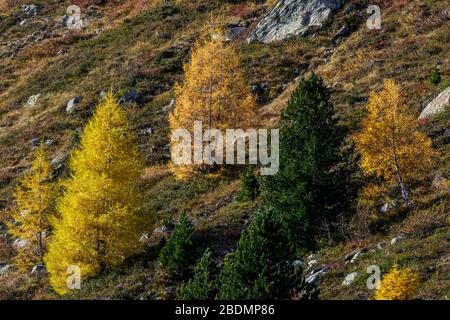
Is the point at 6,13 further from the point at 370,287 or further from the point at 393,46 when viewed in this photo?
the point at 370,287

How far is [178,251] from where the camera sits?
26234 millimetres

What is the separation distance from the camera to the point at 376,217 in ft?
92.7

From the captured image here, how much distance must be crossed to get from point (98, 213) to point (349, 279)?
11.7 meters

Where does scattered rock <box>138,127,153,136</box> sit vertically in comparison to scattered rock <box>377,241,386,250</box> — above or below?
below

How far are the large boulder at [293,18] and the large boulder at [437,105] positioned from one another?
74.2 feet

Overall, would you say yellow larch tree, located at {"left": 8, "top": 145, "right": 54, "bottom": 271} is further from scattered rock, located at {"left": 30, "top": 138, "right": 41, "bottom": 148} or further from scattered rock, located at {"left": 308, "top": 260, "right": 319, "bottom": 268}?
scattered rock, located at {"left": 30, "top": 138, "right": 41, "bottom": 148}

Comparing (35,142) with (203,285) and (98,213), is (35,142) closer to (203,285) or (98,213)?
(98,213)

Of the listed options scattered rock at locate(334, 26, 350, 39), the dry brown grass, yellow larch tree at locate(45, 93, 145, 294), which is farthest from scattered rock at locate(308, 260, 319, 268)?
scattered rock at locate(334, 26, 350, 39)

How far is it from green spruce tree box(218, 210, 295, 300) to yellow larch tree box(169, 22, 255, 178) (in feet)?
68.0

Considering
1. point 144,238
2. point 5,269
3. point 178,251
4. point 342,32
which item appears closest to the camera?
point 178,251

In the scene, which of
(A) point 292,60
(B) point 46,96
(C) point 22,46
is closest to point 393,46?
(A) point 292,60

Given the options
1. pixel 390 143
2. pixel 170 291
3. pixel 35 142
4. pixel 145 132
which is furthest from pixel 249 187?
pixel 35 142

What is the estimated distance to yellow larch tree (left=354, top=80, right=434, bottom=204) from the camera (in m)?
29.1

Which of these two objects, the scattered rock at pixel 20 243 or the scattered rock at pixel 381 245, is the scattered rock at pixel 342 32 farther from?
the scattered rock at pixel 381 245
